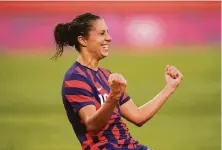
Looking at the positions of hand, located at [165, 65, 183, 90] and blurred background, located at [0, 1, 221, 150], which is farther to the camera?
blurred background, located at [0, 1, 221, 150]

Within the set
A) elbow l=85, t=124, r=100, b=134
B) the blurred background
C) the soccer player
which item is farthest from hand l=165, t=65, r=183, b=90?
the blurred background

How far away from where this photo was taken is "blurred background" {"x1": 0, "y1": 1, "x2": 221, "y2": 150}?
143 inches

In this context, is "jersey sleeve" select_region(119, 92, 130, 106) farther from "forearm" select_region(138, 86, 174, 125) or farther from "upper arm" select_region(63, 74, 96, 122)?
"upper arm" select_region(63, 74, 96, 122)

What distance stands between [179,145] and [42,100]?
101cm

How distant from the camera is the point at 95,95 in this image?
2074mm

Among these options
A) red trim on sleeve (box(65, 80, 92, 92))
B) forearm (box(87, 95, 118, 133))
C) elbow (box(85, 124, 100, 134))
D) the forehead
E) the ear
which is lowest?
elbow (box(85, 124, 100, 134))

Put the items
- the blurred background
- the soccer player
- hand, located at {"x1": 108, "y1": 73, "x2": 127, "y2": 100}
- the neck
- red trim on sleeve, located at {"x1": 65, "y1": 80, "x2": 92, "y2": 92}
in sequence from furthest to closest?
the blurred background → the neck → red trim on sleeve, located at {"x1": 65, "y1": 80, "x2": 92, "y2": 92} → the soccer player → hand, located at {"x1": 108, "y1": 73, "x2": 127, "y2": 100}

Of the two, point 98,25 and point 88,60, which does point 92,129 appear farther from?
point 98,25

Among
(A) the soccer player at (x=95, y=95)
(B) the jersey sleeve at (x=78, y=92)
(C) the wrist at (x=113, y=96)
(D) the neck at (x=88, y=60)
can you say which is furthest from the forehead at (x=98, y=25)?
(C) the wrist at (x=113, y=96)

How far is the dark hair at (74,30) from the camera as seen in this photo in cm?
224

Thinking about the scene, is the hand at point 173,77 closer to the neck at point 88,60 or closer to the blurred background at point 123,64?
the neck at point 88,60

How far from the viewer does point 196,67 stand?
12.2ft

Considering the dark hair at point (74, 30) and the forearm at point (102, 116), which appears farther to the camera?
the dark hair at point (74, 30)

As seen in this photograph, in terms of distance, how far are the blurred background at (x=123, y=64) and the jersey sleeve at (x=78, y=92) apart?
1.58m
